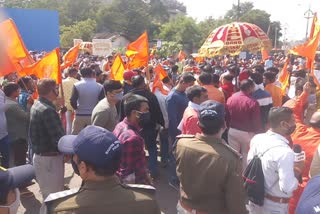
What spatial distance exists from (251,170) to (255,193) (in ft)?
0.63

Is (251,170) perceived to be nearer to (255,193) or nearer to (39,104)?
(255,193)

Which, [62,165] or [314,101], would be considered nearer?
[62,165]

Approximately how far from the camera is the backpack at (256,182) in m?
3.20

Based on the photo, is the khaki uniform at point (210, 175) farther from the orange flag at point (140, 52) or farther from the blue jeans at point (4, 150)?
the orange flag at point (140, 52)

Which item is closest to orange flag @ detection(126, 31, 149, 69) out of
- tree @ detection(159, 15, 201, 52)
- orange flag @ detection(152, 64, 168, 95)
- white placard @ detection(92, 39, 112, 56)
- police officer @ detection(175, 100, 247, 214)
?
orange flag @ detection(152, 64, 168, 95)

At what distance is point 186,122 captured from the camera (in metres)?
4.64

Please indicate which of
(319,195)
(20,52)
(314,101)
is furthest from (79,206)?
(314,101)

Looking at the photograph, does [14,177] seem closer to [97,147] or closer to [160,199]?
[97,147]

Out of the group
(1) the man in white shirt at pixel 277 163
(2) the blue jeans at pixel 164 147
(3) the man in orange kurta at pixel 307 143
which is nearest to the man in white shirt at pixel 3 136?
(2) the blue jeans at pixel 164 147

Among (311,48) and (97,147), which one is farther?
(311,48)

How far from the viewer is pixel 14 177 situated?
2.04 meters

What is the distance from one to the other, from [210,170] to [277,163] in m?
0.63

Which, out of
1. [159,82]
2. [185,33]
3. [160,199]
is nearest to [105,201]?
[160,199]

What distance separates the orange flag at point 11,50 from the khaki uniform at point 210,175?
3.21 meters
